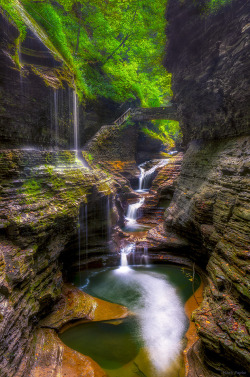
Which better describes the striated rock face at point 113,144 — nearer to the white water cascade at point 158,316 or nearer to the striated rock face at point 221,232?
the striated rock face at point 221,232

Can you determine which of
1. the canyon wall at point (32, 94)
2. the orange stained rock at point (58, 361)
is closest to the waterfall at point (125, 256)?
the orange stained rock at point (58, 361)

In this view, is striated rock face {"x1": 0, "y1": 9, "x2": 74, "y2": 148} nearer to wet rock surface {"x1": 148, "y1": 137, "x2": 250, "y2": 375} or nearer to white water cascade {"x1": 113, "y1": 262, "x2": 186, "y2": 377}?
white water cascade {"x1": 113, "y1": 262, "x2": 186, "y2": 377}

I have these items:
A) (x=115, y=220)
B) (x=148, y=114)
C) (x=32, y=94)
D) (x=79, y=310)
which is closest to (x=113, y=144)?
(x=148, y=114)

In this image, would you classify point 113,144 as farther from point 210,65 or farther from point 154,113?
point 210,65

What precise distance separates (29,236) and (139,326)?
419 cm

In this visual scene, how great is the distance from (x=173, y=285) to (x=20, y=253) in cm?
581

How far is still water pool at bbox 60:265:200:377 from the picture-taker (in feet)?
15.9

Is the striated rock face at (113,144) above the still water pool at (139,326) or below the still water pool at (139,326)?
above

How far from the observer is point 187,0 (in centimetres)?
839

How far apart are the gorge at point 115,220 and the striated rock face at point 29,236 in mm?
34

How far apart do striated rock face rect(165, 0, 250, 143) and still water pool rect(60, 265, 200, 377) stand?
251 inches

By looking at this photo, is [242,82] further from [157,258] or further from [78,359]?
[78,359]

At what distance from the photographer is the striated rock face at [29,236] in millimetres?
4184

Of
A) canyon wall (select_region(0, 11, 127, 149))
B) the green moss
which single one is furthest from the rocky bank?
canyon wall (select_region(0, 11, 127, 149))
